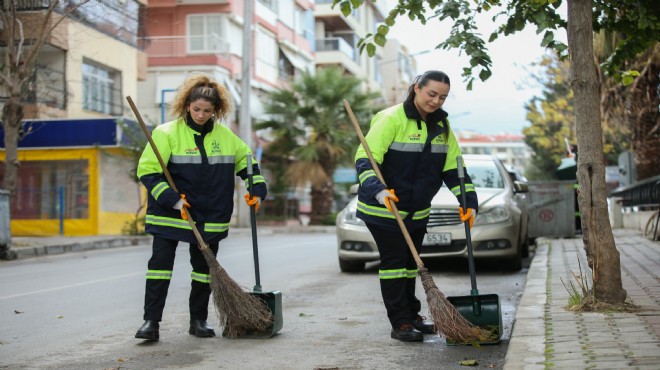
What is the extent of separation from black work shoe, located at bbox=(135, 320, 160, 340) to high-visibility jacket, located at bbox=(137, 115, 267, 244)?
58 cm

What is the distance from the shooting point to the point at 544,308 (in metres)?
6.61

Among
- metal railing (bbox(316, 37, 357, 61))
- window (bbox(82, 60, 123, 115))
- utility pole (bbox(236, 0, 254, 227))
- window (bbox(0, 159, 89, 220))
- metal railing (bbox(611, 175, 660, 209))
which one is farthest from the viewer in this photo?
metal railing (bbox(316, 37, 357, 61))

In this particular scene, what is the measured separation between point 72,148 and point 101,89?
3024mm

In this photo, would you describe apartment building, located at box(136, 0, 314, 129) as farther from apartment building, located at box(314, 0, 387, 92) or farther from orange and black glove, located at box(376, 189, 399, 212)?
orange and black glove, located at box(376, 189, 399, 212)

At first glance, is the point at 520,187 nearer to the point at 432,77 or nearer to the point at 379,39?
the point at 379,39

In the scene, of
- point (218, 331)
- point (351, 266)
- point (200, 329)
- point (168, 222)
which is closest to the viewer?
point (168, 222)

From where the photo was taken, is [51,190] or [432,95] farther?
[51,190]

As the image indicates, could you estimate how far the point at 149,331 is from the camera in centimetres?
626

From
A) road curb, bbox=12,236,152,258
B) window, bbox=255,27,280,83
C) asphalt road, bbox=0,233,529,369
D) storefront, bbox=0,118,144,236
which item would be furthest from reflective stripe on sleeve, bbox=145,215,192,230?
window, bbox=255,27,280,83

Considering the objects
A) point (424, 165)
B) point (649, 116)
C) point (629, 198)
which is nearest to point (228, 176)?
point (424, 165)

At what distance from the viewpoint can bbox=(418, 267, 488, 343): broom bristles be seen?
226 inches

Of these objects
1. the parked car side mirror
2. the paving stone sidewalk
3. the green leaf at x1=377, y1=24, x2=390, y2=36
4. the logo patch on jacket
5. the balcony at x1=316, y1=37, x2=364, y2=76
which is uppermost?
the balcony at x1=316, y1=37, x2=364, y2=76

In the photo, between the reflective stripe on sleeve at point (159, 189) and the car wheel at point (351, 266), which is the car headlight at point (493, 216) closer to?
the car wheel at point (351, 266)

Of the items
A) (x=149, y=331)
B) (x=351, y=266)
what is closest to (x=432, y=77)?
(x=149, y=331)
